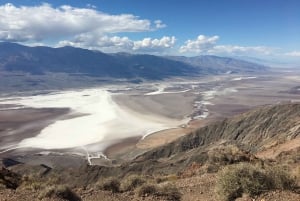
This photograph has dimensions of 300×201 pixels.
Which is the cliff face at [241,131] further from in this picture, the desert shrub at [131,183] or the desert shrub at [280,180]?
the desert shrub at [280,180]

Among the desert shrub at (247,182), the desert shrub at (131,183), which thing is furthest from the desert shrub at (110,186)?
the desert shrub at (247,182)

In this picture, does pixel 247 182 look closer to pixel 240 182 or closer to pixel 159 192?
pixel 240 182

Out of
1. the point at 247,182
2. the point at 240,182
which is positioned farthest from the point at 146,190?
the point at 247,182

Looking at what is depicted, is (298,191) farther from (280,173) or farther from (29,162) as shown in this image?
(29,162)

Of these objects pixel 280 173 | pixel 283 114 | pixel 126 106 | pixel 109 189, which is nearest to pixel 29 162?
pixel 283 114

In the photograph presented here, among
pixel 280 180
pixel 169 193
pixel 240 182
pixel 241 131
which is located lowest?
pixel 241 131
